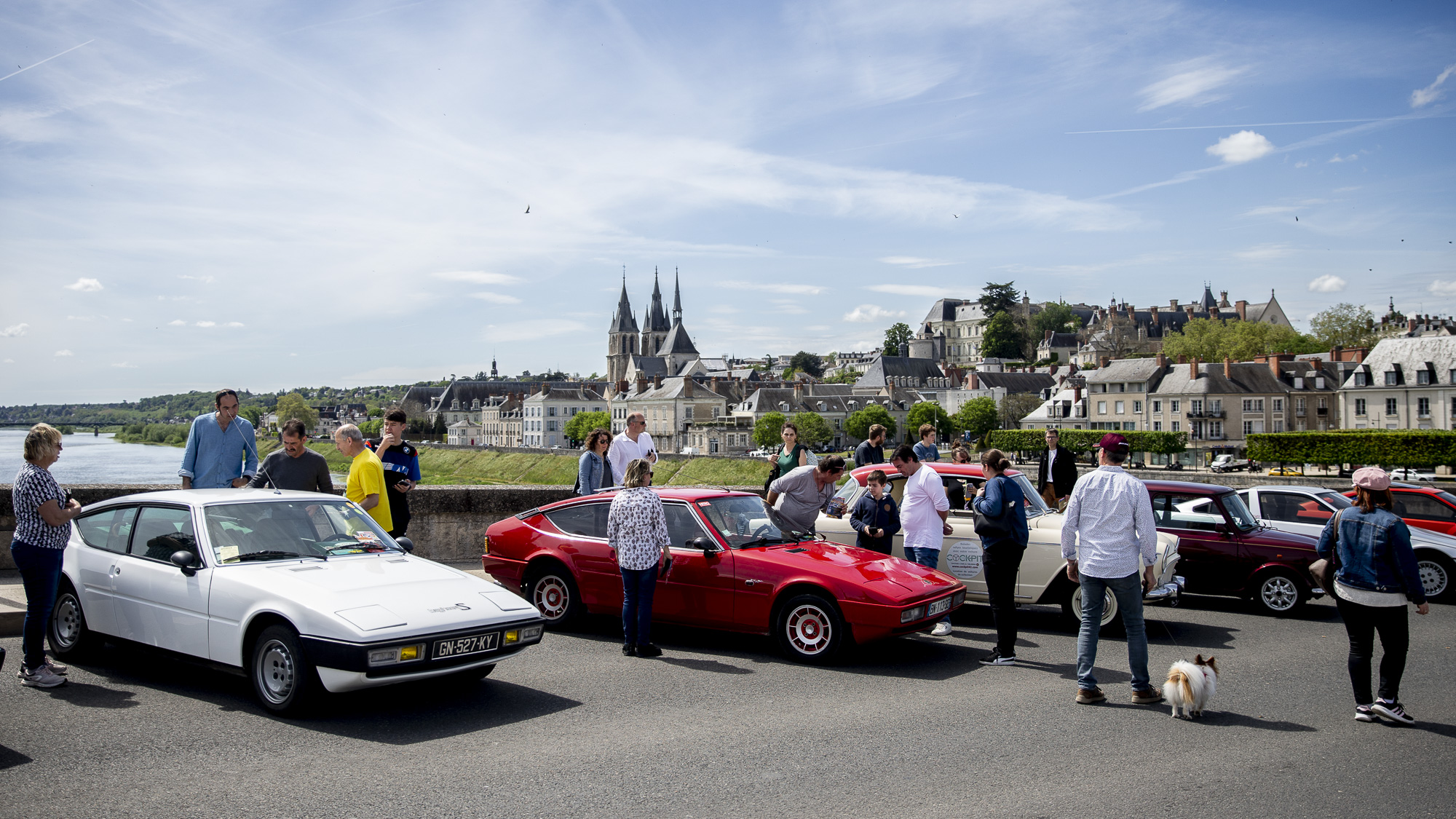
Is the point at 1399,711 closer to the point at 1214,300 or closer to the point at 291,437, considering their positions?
the point at 291,437

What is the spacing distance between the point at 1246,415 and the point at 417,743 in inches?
3671

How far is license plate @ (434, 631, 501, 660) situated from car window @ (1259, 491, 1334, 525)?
10668 millimetres

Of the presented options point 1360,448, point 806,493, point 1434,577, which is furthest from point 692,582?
point 1360,448

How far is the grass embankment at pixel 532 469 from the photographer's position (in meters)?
86.6

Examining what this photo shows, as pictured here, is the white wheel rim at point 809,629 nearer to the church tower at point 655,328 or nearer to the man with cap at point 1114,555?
the man with cap at point 1114,555

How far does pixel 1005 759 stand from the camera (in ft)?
18.6

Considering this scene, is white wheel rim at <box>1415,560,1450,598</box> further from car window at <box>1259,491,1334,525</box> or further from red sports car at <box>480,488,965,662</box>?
red sports car at <box>480,488,965,662</box>

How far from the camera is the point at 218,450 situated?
9797 millimetres

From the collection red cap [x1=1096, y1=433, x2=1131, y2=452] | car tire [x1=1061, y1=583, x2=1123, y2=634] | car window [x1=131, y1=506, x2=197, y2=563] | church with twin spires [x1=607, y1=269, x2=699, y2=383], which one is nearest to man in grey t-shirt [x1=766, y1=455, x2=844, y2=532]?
car tire [x1=1061, y1=583, x2=1123, y2=634]

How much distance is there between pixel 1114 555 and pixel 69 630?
26.4 feet

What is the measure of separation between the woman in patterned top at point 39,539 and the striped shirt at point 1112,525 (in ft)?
23.9

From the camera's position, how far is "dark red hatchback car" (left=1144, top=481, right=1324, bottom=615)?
11.0 meters

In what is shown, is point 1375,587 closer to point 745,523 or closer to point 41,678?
point 745,523

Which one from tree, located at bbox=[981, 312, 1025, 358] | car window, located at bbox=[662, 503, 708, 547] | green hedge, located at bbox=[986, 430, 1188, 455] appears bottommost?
green hedge, located at bbox=[986, 430, 1188, 455]
